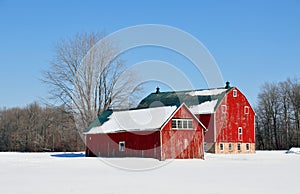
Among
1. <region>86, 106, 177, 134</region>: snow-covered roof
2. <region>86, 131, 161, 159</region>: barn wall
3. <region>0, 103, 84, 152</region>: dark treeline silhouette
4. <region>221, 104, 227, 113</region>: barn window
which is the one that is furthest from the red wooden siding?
<region>0, 103, 84, 152</region>: dark treeline silhouette

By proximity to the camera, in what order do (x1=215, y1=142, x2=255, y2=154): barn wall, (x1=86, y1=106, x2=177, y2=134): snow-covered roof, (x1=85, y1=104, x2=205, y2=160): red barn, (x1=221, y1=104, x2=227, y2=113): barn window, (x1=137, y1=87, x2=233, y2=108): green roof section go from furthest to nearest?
1. (x1=137, y1=87, x2=233, y2=108): green roof section
2. (x1=221, y1=104, x2=227, y2=113): barn window
3. (x1=215, y1=142, x2=255, y2=154): barn wall
4. (x1=86, y1=106, x2=177, y2=134): snow-covered roof
5. (x1=85, y1=104, x2=205, y2=160): red barn

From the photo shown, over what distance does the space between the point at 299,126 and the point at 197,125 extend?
1602 inches

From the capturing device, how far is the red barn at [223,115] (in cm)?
5506

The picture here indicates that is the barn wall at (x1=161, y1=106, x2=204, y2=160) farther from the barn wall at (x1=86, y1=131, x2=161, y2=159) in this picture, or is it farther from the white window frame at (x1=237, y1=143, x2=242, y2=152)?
the white window frame at (x1=237, y1=143, x2=242, y2=152)

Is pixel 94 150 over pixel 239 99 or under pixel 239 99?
under

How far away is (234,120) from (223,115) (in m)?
2.16

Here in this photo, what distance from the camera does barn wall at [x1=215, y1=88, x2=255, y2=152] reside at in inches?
2185

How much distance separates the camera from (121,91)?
57156 mm

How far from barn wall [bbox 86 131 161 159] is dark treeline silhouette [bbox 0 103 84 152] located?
2614 cm

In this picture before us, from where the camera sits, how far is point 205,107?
2208 inches

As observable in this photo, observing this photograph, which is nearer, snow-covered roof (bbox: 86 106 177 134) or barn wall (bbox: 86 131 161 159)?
barn wall (bbox: 86 131 161 159)

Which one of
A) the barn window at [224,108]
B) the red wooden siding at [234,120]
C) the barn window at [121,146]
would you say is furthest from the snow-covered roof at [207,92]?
the barn window at [121,146]

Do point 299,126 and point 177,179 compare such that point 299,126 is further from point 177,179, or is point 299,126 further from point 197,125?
point 177,179

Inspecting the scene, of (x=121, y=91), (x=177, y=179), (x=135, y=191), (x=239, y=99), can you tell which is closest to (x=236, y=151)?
(x=239, y=99)
